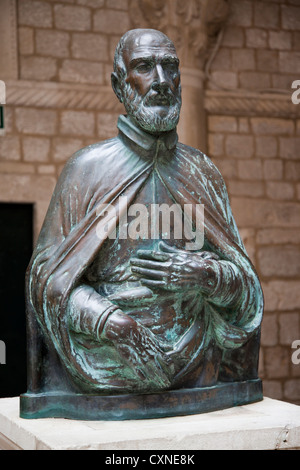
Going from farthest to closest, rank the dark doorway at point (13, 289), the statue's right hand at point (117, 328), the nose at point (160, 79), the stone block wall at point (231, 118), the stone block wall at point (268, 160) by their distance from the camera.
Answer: the stone block wall at point (268, 160)
the stone block wall at point (231, 118)
the dark doorway at point (13, 289)
the nose at point (160, 79)
the statue's right hand at point (117, 328)

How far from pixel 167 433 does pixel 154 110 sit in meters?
1.28

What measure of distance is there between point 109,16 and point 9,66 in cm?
101

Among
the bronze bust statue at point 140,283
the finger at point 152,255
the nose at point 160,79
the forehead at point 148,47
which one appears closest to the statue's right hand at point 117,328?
A: the bronze bust statue at point 140,283

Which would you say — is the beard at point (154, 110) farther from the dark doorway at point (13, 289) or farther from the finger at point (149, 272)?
the dark doorway at point (13, 289)

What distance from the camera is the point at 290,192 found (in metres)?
7.66

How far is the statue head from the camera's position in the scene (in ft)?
11.1

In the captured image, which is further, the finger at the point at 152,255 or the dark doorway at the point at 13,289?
the dark doorway at the point at 13,289

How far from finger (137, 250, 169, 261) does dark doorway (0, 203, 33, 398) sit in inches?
141

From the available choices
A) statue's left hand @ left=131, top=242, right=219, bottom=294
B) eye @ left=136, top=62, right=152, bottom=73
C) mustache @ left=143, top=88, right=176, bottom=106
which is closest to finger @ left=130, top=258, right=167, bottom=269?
statue's left hand @ left=131, top=242, right=219, bottom=294

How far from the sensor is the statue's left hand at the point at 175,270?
10.7ft

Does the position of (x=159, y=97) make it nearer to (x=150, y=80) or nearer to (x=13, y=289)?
(x=150, y=80)

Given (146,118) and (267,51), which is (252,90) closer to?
(267,51)

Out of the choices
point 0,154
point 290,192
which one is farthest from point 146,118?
point 290,192

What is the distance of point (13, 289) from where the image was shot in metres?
6.77
